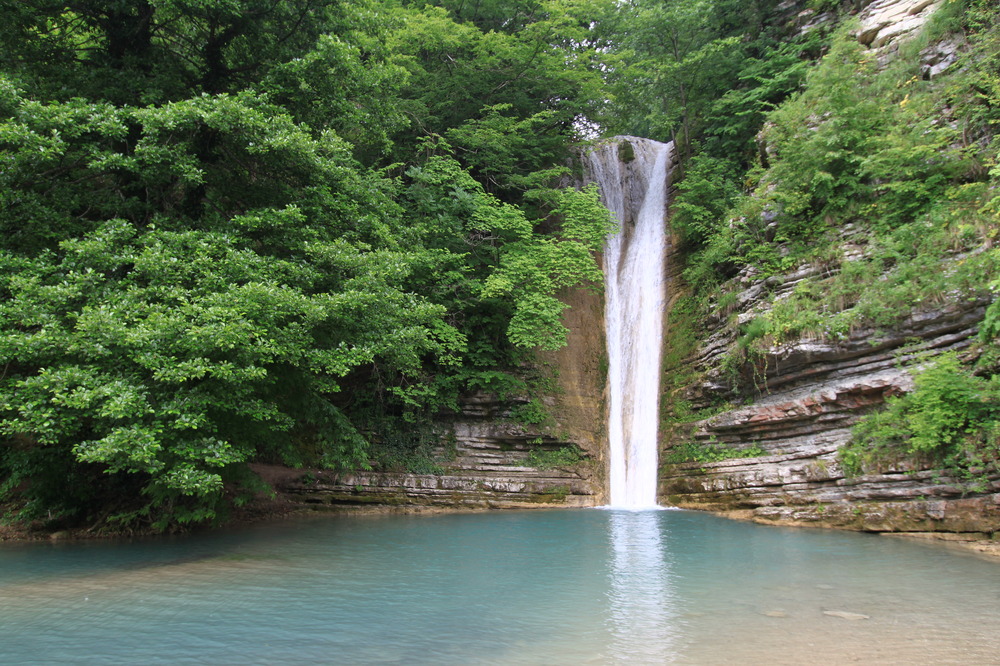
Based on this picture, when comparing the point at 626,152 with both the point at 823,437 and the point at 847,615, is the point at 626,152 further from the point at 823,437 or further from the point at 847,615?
the point at 847,615

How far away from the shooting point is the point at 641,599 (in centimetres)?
602

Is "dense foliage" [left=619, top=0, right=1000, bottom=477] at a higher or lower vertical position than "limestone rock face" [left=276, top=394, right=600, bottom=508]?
higher

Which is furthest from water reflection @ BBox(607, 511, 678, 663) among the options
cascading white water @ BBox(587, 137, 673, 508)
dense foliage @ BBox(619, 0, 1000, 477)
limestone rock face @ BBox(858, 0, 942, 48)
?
limestone rock face @ BBox(858, 0, 942, 48)

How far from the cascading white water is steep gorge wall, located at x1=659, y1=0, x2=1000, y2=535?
0.91 m

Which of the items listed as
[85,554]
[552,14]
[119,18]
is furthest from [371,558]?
[552,14]

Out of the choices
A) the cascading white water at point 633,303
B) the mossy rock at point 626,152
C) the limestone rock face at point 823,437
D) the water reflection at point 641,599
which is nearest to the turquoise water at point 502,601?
the water reflection at point 641,599

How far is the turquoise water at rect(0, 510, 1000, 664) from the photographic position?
177 inches

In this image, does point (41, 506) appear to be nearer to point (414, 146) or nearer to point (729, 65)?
point (414, 146)

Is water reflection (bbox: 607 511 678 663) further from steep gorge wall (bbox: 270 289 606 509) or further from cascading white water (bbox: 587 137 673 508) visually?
cascading white water (bbox: 587 137 673 508)

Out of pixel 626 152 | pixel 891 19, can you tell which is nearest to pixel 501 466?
pixel 626 152

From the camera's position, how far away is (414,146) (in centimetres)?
1917

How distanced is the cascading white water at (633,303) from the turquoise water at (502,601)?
5.93m

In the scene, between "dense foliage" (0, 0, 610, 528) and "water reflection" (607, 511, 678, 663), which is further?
"dense foliage" (0, 0, 610, 528)

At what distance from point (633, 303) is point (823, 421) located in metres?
8.17
